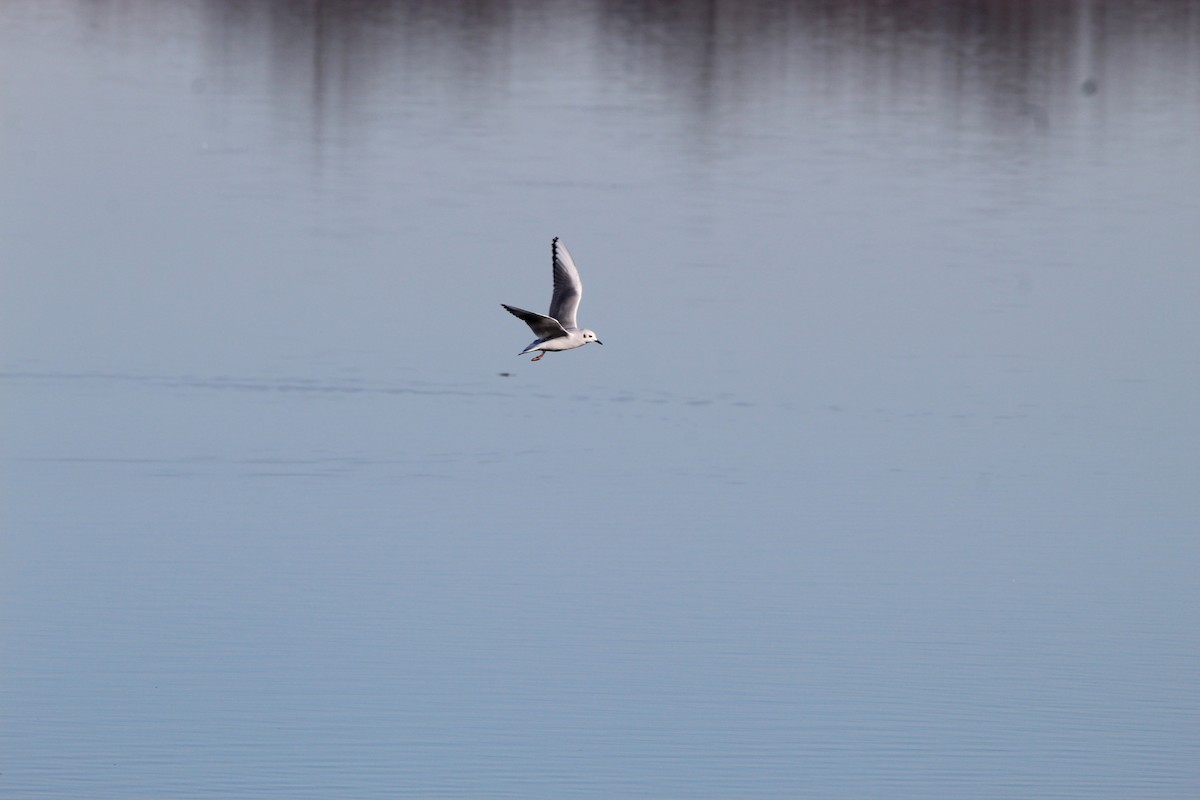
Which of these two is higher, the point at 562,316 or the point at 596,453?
the point at 562,316

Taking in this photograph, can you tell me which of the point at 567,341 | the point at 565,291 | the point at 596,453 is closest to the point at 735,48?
the point at 596,453

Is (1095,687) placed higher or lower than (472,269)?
lower

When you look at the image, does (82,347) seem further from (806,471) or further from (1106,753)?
(1106,753)

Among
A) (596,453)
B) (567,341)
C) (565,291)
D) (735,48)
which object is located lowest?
(596,453)

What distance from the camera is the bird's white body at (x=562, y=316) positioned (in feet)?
53.3

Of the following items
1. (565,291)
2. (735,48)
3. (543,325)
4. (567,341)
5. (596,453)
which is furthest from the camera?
(735,48)

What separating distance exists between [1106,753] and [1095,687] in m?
0.97

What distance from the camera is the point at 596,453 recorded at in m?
19.5

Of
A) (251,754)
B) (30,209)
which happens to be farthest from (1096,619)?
(30,209)

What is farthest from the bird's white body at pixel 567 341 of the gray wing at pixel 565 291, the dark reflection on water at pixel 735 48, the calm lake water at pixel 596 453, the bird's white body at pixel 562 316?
the dark reflection on water at pixel 735 48

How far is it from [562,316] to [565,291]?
17cm

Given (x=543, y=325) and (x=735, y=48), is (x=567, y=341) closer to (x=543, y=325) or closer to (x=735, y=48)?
(x=543, y=325)

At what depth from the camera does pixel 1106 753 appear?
14.1 metres

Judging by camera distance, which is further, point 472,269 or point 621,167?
point 621,167
